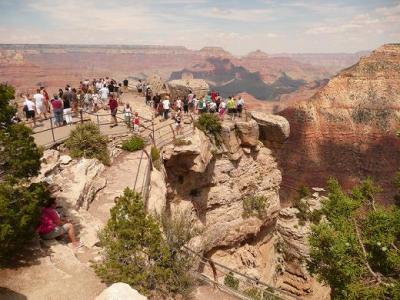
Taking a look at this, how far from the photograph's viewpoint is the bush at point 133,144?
18.4m

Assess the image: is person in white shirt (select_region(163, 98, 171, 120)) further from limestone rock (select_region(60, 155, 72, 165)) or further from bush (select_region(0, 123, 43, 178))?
bush (select_region(0, 123, 43, 178))

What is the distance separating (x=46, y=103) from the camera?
20609 mm

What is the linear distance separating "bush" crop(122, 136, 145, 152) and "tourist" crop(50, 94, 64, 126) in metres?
3.97

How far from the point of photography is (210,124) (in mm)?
22391

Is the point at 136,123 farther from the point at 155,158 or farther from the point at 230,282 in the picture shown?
the point at 230,282

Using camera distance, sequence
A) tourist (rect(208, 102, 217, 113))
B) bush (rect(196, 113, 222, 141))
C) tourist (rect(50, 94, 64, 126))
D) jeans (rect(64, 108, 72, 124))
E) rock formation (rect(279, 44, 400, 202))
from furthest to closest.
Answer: rock formation (rect(279, 44, 400, 202)) → tourist (rect(208, 102, 217, 113)) → bush (rect(196, 113, 222, 141)) → jeans (rect(64, 108, 72, 124)) → tourist (rect(50, 94, 64, 126))

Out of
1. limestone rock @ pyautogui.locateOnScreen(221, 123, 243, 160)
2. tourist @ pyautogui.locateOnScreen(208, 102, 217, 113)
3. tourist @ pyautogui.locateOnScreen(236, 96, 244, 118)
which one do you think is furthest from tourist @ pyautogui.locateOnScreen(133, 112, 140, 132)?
tourist @ pyautogui.locateOnScreen(236, 96, 244, 118)

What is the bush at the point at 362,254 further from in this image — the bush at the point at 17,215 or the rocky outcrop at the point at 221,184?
the bush at the point at 17,215

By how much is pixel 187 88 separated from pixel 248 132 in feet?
20.1

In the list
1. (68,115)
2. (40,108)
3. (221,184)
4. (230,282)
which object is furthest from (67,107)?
(230,282)

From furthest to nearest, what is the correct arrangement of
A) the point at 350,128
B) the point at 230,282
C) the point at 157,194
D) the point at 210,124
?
the point at 350,128
the point at 210,124
the point at 230,282
the point at 157,194

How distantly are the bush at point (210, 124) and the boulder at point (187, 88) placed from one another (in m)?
5.02

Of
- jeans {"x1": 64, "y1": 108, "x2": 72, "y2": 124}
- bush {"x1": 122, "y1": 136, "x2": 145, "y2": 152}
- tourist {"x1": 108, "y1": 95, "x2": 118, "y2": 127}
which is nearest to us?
bush {"x1": 122, "y1": 136, "x2": 145, "y2": 152}

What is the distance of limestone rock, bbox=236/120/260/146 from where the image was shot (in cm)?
2400
